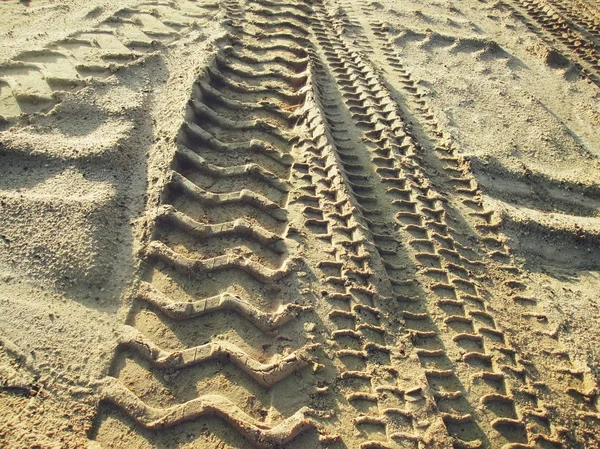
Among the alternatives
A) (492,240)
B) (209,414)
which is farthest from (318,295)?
(492,240)

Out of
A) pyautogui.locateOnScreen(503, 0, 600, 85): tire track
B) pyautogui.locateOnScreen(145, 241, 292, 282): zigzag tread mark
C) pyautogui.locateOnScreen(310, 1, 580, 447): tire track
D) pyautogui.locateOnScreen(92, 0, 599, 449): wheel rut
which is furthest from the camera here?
pyautogui.locateOnScreen(503, 0, 600, 85): tire track

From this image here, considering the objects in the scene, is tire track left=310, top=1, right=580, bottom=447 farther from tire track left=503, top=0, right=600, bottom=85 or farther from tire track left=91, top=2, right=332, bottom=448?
tire track left=503, top=0, right=600, bottom=85

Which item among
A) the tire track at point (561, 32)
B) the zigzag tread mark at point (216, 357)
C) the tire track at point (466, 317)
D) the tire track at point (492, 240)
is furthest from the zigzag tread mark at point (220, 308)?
the tire track at point (561, 32)

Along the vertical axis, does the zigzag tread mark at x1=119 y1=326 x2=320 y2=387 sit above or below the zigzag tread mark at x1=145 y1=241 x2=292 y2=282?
below

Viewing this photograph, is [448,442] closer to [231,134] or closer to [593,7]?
[231,134]

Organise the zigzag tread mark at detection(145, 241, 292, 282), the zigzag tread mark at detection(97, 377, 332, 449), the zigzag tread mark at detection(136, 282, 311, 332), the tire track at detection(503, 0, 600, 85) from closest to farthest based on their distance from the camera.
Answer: the zigzag tread mark at detection(97, 377, 332, 449)
the zigzag tread mark at detection(136, 282, 311, 332)
the zigzag tread mark at detection(145, 241, 292, 282)
the tire track at detection(503, 0, 600, 85)

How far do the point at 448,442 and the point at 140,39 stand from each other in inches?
151

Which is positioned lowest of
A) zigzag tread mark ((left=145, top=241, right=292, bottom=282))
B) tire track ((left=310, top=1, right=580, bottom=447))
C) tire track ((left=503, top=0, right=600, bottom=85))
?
Answer: tire track ((left=310, top=1, right=580, bottom=447))

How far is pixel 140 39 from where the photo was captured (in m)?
3.78

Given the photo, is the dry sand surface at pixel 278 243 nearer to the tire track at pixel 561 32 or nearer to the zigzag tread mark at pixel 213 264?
the zigzag tread mark at pixel 213 264

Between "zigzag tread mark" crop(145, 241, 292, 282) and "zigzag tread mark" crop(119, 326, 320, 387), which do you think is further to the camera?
"zigzag tread mark" crop(145, 241, 292, 282)

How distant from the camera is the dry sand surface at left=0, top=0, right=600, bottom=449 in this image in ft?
6.15

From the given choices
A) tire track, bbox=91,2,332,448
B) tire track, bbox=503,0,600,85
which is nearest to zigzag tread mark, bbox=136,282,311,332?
tire track, bbox=91,2,332,448

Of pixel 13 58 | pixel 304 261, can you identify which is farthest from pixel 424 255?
pixel 13 58
